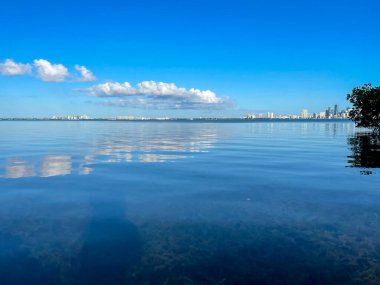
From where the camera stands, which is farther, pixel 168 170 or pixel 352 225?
pixel 168 170

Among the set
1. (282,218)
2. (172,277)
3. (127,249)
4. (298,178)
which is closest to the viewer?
(172,277)

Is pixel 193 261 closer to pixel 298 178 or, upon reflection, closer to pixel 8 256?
pixel 8 256

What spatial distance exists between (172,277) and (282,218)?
6.41m

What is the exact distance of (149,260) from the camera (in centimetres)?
920

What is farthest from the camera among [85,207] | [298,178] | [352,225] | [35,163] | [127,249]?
[35,163]

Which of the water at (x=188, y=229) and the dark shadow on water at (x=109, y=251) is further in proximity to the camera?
the water at (x=188, y=229)

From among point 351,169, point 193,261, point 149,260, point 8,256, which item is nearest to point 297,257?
point 193,261

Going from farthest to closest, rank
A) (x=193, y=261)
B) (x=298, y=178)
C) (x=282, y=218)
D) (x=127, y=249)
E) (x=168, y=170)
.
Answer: (x=168, y=170), (x=298, y=178), (x=282, y=218), (x=127, y=249), (x=193, y=261)

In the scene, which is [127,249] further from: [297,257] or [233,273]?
[297,257]

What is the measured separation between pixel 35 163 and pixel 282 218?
23.8m

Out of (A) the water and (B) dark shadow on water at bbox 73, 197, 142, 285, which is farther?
(A) the water

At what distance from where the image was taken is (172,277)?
324 inches

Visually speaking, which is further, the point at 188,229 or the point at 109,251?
the point at 188,229

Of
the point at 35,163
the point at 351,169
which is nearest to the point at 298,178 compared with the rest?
the point at 351,169
